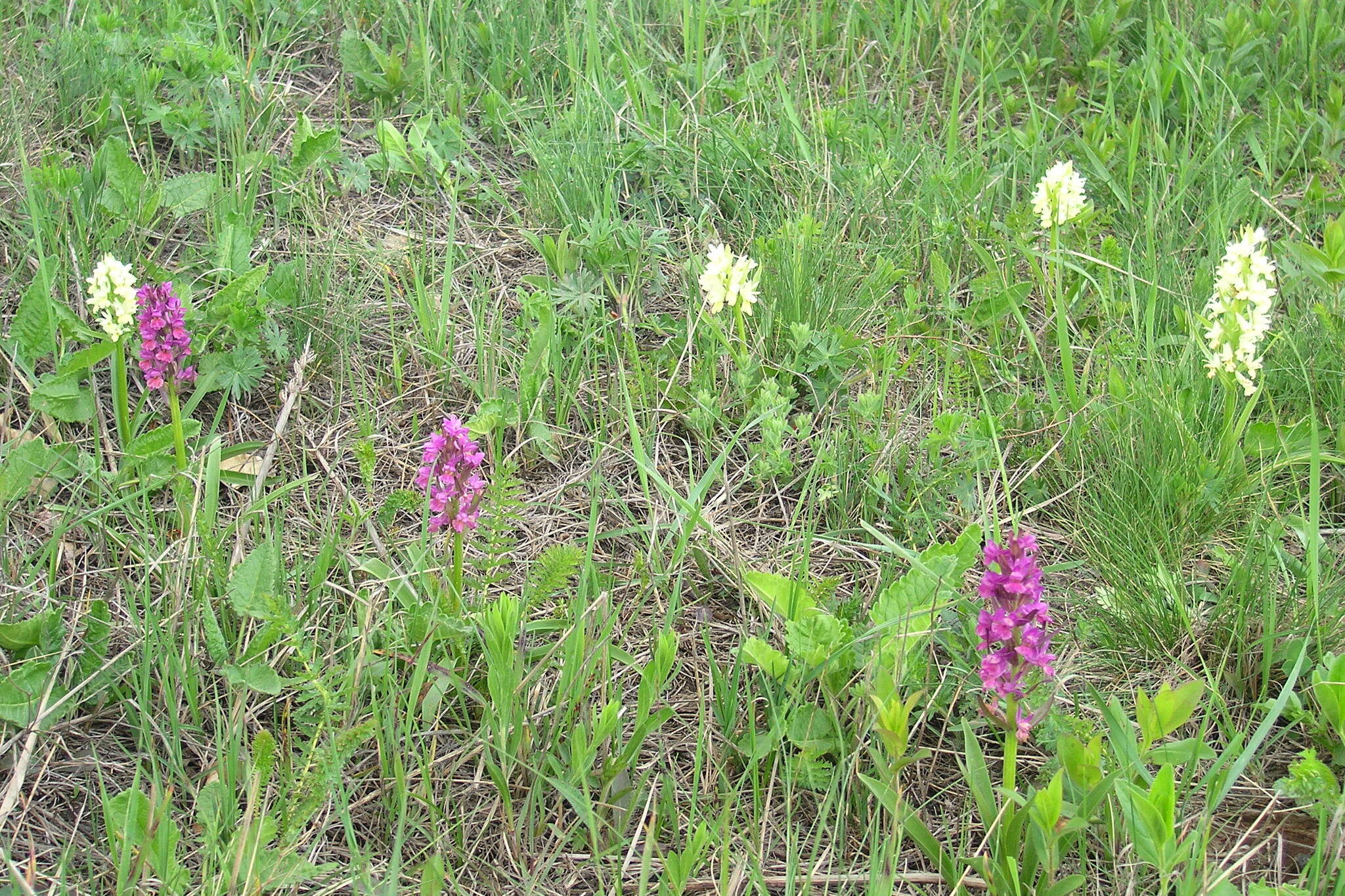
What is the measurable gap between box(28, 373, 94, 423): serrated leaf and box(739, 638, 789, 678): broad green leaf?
149 centimetres

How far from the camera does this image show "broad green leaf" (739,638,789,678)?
199 centimetres

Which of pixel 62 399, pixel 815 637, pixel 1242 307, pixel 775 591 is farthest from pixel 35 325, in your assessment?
pixel 1242 307

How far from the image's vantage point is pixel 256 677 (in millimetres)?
1958

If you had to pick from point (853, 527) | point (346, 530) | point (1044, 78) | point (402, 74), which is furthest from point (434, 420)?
point (1044, 78)

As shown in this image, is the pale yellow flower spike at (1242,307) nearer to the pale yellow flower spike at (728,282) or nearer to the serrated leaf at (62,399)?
the pale yellow flower spike at (728,282)

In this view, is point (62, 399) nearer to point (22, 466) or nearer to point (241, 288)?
point (22, 466)

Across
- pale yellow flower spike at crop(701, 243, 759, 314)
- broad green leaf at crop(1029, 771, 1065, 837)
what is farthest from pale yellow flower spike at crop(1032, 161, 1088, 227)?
broad green leaf at crop(1029, 771, 1065, 837)

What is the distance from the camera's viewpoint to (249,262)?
2.88 metres

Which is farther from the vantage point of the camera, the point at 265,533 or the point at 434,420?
the point at 434,420

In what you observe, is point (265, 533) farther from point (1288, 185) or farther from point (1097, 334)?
point (1288, 185)

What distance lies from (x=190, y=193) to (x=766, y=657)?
198 centimetres

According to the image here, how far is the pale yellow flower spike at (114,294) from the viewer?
7.32 ft

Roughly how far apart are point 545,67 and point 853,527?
2036 mm

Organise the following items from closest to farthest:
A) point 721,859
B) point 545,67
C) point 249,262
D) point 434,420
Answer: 1. point 721,859
2. point 434,420
3. point 249,262
4. point 545,67
